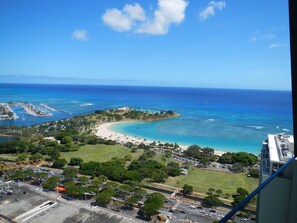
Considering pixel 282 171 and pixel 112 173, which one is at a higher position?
pixel 282 171

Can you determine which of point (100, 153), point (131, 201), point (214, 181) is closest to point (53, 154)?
point (100, 153)

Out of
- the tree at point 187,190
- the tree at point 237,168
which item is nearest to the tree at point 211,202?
the tree at point 187,190

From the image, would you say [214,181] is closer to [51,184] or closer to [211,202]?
[211,202]

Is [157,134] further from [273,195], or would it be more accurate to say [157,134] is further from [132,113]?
[273,195]

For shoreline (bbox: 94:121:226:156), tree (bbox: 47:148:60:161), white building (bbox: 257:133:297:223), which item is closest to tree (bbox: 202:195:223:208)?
white building (bbox: 257:133:297:223)

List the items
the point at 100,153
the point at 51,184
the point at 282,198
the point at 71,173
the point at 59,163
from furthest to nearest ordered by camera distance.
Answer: the point at 100,153 < the point at 59,163 < the point at 71,173 < the point at 51,184 < the point at 282,198

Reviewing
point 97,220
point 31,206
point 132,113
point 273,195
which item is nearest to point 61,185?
point 31,206

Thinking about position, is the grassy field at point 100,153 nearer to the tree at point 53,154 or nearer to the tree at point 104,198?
the tree at point 53,154
